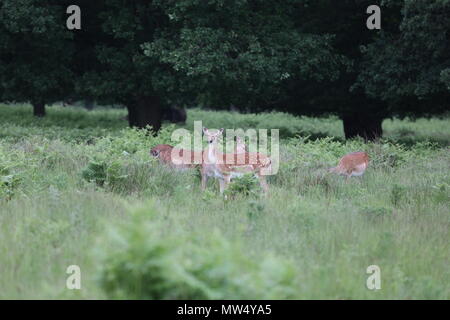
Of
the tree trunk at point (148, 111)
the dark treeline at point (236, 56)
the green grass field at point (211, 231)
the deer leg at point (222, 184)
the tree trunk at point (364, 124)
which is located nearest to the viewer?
the green grass field at point (211, 231)

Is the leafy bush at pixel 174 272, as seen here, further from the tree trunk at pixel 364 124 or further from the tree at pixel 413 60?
the tree trunk at pixel 364 124

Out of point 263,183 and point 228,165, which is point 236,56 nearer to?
point 228,165

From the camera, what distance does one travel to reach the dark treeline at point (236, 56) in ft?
67.8

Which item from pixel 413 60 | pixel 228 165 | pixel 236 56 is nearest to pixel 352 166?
pixel 228 165

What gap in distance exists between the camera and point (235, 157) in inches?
468

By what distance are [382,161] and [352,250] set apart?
7.69 m

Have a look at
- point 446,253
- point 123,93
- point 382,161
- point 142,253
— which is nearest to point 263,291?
point 142,253

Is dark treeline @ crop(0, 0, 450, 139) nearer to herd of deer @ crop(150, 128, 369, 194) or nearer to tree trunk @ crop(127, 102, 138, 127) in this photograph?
tree trunk @ crop(127, 102, 138, 127)

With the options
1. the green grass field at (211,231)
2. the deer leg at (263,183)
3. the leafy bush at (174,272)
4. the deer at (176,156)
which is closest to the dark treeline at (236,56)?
the deer at (176,156)

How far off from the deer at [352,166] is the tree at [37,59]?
11589mm

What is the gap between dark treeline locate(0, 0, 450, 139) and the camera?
2067 centimetres

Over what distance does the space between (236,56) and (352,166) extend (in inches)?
393

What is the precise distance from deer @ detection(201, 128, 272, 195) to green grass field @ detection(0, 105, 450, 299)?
0.31m
